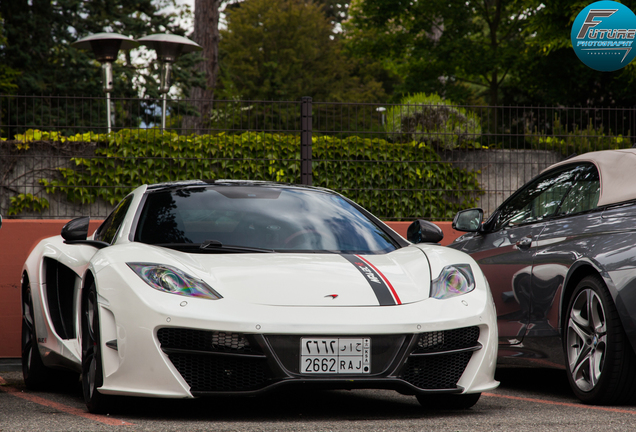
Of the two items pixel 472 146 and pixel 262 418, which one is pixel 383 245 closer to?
pixel 262 418

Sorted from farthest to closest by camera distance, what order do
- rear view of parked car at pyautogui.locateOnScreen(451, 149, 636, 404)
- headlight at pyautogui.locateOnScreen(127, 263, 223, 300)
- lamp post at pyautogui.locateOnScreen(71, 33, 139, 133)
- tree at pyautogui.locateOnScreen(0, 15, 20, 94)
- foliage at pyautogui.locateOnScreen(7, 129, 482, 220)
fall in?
tree at pyautogui.locateOnScreen(0, 15, 20, 94) → lamp post at pyautogui.locateOnScreen(71, 33, 139, 133) → foliage at pyautogui.locateOnScreen(7, 129, 482, 220) → rear view of parked car at pyautogui.locateOnScreen(451, 149, 636, 404) → headlight at pyautogui.locateOnScreen(127, 263, 223, 300)

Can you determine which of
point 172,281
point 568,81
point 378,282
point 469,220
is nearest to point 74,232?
point 172,281

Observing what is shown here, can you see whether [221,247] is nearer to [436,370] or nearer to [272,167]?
[436,370]

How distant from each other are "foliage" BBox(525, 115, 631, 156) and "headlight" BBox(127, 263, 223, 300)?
5916 mm

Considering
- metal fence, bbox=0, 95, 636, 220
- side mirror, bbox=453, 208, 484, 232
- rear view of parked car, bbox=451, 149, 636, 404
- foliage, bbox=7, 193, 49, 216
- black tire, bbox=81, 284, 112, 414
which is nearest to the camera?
black tire, bbox=81, 284, 112, 414

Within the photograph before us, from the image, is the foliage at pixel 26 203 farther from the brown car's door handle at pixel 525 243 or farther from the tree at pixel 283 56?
the tree at pixel 283 56

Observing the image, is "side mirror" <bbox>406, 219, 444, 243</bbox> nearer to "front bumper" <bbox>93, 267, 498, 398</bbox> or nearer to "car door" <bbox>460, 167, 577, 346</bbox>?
"car door" <bbox>460, 167, 577, 346</bbox>

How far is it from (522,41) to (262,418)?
80.3 ft

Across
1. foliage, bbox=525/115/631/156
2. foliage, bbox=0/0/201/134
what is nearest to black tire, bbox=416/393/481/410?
foliage, bbox=525/115/631/156

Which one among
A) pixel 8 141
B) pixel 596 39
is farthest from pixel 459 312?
pixel 8 141

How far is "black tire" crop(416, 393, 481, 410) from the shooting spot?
4336mm

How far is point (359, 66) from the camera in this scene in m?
43.3

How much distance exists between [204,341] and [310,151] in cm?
523

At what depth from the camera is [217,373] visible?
3.80 metres
